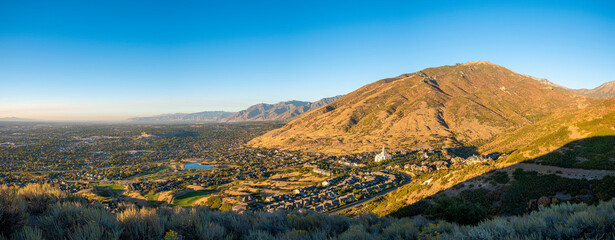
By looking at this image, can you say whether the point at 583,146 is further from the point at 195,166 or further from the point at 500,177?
the point at 195,166

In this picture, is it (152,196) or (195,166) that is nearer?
(152,196)

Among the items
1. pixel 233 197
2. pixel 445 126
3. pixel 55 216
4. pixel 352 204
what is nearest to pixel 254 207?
pixel 233 197

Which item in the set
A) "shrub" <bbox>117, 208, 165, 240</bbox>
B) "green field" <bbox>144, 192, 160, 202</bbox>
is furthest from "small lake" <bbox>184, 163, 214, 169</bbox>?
"shrub" <bbox>117, 208, 165, 240</bbox>

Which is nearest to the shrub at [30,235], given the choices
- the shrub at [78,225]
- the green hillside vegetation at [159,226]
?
the green hillside vegetation at [159,226]

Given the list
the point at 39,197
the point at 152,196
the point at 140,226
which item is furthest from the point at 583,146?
the point at 152,196

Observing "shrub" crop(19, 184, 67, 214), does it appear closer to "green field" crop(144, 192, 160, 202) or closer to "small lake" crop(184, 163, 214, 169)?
"green field" crop(144, 192, 160, 202)

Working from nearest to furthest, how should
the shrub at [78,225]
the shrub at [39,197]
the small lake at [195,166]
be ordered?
the shrub at [78,225]
the shrub at [39,197]
the small lake at [195,166]

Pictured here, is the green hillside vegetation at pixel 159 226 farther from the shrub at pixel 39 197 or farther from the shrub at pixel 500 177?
the shrub at pixel 500 177

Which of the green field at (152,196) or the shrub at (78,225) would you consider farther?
the green field at (152,196)

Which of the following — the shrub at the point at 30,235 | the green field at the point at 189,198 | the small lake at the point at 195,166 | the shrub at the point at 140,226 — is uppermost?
the shrub at the point at 30,235
